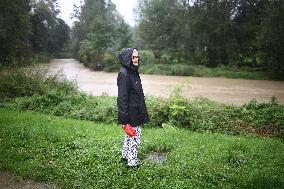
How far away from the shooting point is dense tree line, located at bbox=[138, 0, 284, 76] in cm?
3182

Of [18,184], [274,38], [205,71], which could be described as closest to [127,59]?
[18,184]

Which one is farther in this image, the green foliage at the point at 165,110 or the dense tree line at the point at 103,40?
the dense tree line at the point at 103,40

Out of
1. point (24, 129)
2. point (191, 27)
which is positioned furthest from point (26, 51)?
point (24, 129)

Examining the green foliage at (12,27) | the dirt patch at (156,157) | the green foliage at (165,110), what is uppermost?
the green foliage at (12,27)

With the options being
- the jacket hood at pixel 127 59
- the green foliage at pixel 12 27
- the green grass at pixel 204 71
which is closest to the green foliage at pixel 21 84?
the jacket hood at pixel 127 59

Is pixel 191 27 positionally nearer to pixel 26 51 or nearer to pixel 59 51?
pixel 26 51

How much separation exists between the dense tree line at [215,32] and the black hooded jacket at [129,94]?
84.1ft

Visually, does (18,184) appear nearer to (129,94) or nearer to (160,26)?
(129,94)

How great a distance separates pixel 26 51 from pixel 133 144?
3230 centimetres

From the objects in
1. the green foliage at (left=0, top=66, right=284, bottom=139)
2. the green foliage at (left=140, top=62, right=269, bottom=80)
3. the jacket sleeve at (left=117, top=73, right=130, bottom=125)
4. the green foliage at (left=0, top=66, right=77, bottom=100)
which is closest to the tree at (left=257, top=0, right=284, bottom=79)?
the green foliage at (left=140, top=62, right=269, bottom=80)

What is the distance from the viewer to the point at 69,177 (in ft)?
22.4

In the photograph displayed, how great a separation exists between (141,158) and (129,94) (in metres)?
1.79

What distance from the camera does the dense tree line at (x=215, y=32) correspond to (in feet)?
104

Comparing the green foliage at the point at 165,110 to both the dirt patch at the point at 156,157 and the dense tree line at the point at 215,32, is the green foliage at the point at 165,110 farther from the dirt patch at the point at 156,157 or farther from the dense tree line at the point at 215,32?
the dense tree line at the point at 215,32
